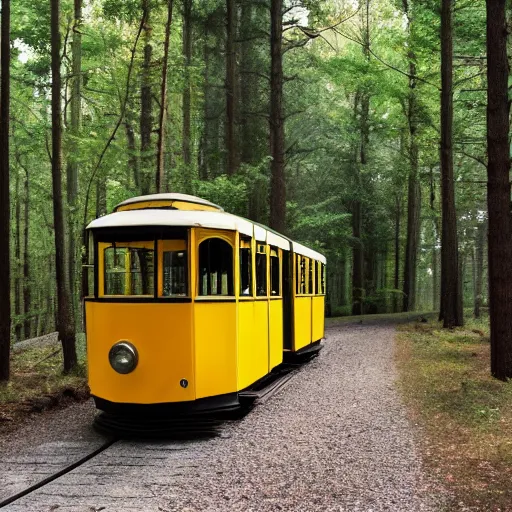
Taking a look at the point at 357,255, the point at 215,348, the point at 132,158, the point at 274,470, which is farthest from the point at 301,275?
the point at 357,255

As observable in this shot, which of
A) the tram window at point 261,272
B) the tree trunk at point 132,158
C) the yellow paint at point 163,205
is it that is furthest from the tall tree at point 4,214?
the tree trunk at point 132,158

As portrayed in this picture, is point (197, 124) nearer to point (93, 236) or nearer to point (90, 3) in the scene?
point (90, 3)

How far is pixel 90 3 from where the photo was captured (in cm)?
1959

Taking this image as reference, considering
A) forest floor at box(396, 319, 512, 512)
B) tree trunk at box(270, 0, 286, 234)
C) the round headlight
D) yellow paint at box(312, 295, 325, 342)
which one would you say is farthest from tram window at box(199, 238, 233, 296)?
tree trunk at box(270, 0, 286, 234)

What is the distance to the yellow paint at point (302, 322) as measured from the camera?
12.4 metres

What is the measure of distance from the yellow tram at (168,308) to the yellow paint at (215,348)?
12 mm

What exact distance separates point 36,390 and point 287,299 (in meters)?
4.86

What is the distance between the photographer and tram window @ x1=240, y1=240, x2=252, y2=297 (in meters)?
8.31

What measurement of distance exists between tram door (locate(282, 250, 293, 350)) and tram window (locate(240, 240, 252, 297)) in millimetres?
3022

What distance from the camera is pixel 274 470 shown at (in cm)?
577

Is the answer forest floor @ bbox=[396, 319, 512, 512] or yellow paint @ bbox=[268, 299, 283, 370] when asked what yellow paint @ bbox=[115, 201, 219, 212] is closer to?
yellow paint @ bbox=[268, 299, 283, 370]

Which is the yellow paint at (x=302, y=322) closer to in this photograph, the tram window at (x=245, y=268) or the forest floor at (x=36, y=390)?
the tram window at (x=245, y=268)

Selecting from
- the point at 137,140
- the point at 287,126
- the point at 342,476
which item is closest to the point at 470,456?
the point at 342,476

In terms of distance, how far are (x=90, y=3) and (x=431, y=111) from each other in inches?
588
